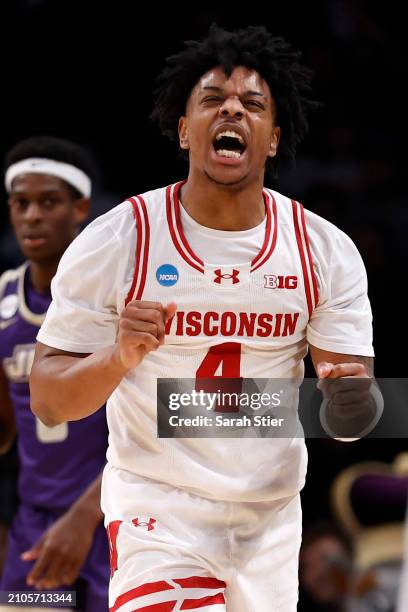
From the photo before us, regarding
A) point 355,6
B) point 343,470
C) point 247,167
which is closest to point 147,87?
Answer: point 355,6

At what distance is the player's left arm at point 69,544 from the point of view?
10.9ft

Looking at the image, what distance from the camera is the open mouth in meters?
2.48

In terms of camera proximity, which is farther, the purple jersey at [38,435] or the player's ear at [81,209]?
the player's ear at [81,209]

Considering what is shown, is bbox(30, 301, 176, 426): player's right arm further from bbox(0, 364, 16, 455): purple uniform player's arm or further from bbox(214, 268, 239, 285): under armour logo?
bbox(0, 364, 16, 455): purple uniform player's arm

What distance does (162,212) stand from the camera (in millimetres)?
2514

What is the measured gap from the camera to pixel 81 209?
12.6 ft

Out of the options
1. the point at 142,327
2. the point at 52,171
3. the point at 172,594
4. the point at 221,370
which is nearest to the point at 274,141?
the point at 221,370

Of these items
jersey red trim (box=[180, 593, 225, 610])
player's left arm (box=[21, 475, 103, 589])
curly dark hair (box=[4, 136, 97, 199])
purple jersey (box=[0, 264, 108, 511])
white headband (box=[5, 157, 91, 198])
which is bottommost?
jersey red trim (box=[180, 593, 225, 610])

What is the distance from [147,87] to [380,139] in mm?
1038

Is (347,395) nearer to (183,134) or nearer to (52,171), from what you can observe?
(183,134)

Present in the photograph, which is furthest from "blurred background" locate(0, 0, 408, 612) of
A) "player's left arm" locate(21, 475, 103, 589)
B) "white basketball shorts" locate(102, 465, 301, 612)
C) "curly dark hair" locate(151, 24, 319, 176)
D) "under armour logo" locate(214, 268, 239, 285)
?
"white basketball shorts" locate(102, 465, 301, 612)

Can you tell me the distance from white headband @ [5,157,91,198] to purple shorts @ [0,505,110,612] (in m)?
1.16

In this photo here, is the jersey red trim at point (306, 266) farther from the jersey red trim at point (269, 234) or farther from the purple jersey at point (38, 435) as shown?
the purple jersey at point (38, 435)

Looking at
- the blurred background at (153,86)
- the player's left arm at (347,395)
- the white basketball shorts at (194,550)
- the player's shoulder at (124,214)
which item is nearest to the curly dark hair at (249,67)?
the player's shoulder at (124,214)
